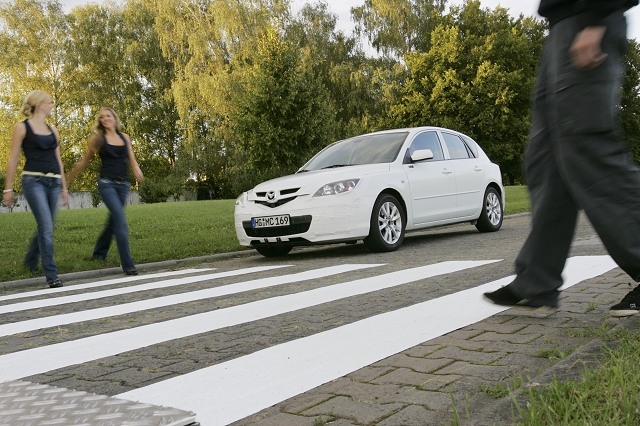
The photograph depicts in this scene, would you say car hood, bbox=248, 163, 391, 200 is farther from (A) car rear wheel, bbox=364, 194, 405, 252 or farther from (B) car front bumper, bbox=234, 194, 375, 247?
(A) car rear wheel, bbox=364, 194, 405, 252

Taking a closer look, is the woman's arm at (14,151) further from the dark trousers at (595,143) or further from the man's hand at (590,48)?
the man's hand at (590,48)

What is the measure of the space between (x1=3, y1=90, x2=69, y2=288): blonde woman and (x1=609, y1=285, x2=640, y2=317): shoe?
5.88 m

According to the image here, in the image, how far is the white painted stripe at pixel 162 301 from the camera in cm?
511

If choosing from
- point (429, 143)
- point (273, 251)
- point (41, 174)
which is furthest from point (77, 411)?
point (429, 143)

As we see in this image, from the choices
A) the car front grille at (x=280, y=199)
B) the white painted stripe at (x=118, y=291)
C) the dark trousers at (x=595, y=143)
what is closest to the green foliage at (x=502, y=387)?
the dark trousers at (x=595, y=143)

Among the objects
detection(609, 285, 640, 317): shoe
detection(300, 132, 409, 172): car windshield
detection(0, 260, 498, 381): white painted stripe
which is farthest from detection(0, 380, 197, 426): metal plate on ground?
detection(300, 132, 409, 172): car windshield

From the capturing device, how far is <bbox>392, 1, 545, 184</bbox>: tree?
45781 mm

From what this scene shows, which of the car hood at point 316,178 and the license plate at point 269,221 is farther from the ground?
the car hood at point 316,178

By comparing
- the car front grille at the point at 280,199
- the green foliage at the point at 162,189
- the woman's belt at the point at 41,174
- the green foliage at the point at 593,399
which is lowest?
the green foliage at the point at 593,399

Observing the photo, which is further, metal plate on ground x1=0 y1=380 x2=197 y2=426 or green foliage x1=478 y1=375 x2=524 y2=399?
green foliage x1=478 y1=375 x2=524 y2=399

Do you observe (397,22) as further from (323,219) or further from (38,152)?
(38,152)

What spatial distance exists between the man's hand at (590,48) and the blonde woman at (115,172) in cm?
634

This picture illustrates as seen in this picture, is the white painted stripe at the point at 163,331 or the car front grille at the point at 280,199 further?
the car front grille at the point at 280,199

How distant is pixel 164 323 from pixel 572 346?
2691 mm
